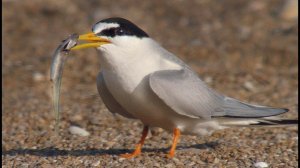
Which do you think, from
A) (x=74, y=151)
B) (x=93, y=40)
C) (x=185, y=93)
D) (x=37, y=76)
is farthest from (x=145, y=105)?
(x=37, y=76)

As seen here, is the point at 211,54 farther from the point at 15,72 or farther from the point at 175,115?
the point at 175,115

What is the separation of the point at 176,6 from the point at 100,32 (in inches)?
255

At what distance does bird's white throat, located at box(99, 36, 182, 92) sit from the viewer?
157 inches

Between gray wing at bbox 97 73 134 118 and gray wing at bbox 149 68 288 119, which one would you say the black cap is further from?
gray wing at bbox 97 73 134 118

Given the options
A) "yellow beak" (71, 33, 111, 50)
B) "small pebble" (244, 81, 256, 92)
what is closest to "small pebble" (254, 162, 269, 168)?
"yellow beak" (71, 33, 111, 50)

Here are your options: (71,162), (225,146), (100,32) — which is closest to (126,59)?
(100,32)

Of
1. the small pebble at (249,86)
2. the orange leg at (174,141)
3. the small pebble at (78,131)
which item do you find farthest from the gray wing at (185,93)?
the small pebble at (249,86)

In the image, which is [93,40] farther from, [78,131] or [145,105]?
[78,131]

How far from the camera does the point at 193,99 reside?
13.9ft

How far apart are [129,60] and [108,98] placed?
46cm

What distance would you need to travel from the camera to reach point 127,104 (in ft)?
13.6

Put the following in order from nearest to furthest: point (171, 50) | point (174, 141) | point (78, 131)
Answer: point (174, 141)
point (78, 131)
point (171, 50)

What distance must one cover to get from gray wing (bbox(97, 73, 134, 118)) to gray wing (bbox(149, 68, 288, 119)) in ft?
1.36

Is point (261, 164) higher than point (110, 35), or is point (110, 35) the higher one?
point (110, 35)
